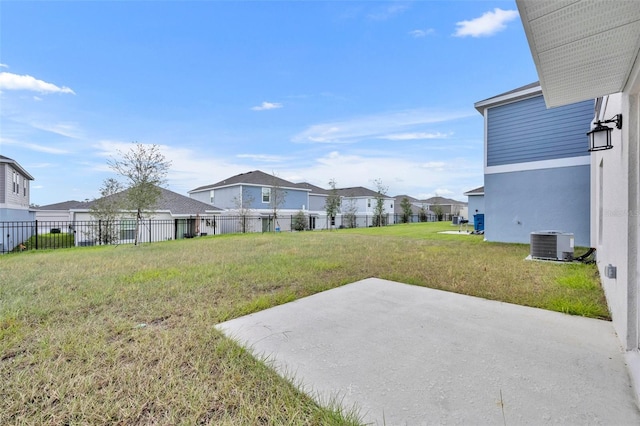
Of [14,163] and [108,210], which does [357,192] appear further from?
[14,163]

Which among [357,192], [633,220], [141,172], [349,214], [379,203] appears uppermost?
[357,192]

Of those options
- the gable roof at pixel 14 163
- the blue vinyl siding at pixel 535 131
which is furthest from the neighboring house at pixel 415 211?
the gable roof at pixel 14 163

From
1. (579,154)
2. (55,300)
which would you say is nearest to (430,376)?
(55,300)

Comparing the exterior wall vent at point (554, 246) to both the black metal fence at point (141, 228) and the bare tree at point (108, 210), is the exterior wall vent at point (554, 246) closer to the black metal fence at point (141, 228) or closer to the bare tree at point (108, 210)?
the black metal fence at point (141, 228)

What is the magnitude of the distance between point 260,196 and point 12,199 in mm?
15004

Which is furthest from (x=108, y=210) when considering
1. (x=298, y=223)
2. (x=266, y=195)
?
(x=298, y=223)

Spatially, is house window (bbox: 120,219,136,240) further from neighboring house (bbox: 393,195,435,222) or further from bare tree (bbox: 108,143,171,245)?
neighboring house (bbox: 393,195,435,222)

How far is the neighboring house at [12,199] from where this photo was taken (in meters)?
14.4

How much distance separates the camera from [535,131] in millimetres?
9977

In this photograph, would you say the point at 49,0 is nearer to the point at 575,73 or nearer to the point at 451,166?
the point at 575,73

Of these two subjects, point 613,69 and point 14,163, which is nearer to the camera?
point 613,69

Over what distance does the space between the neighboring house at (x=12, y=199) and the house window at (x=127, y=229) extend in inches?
154

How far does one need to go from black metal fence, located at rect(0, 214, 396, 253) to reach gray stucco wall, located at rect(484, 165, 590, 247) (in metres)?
14.4

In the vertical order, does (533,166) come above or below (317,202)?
A: above
